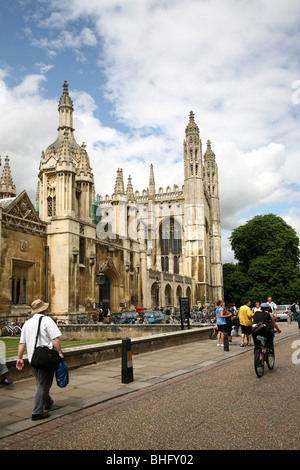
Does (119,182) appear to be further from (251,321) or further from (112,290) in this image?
(251,321)

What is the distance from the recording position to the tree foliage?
1768 inches

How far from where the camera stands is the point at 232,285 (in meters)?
51.6

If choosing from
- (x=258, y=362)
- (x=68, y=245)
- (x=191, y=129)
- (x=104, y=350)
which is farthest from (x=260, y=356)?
(x=191, y=129)

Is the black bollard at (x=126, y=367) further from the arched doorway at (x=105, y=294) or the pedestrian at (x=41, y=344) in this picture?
the arched doorway at (x=105, y=294)

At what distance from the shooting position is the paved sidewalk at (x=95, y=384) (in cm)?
515

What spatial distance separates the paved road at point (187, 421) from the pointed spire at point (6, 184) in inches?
883

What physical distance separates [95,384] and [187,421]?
2.65 meters

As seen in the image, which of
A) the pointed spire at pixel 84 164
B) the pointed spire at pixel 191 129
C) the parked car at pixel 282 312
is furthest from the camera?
the pointed spire at pixel 191 129

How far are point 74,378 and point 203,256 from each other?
48652mm

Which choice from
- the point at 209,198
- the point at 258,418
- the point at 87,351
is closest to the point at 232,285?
the point at 209,198

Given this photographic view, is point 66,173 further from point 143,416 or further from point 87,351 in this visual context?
point 143,416

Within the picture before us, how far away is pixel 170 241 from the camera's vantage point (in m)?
59.4

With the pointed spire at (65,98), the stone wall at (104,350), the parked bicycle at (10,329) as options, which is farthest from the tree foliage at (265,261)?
the stone wall at (104,350)

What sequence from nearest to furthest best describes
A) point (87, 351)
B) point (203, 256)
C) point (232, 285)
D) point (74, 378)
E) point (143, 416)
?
1. point (143, 416)
2. point (74, 378)
3. point (87, 351)
4. point (232, 285)
5. point (203, 256)
